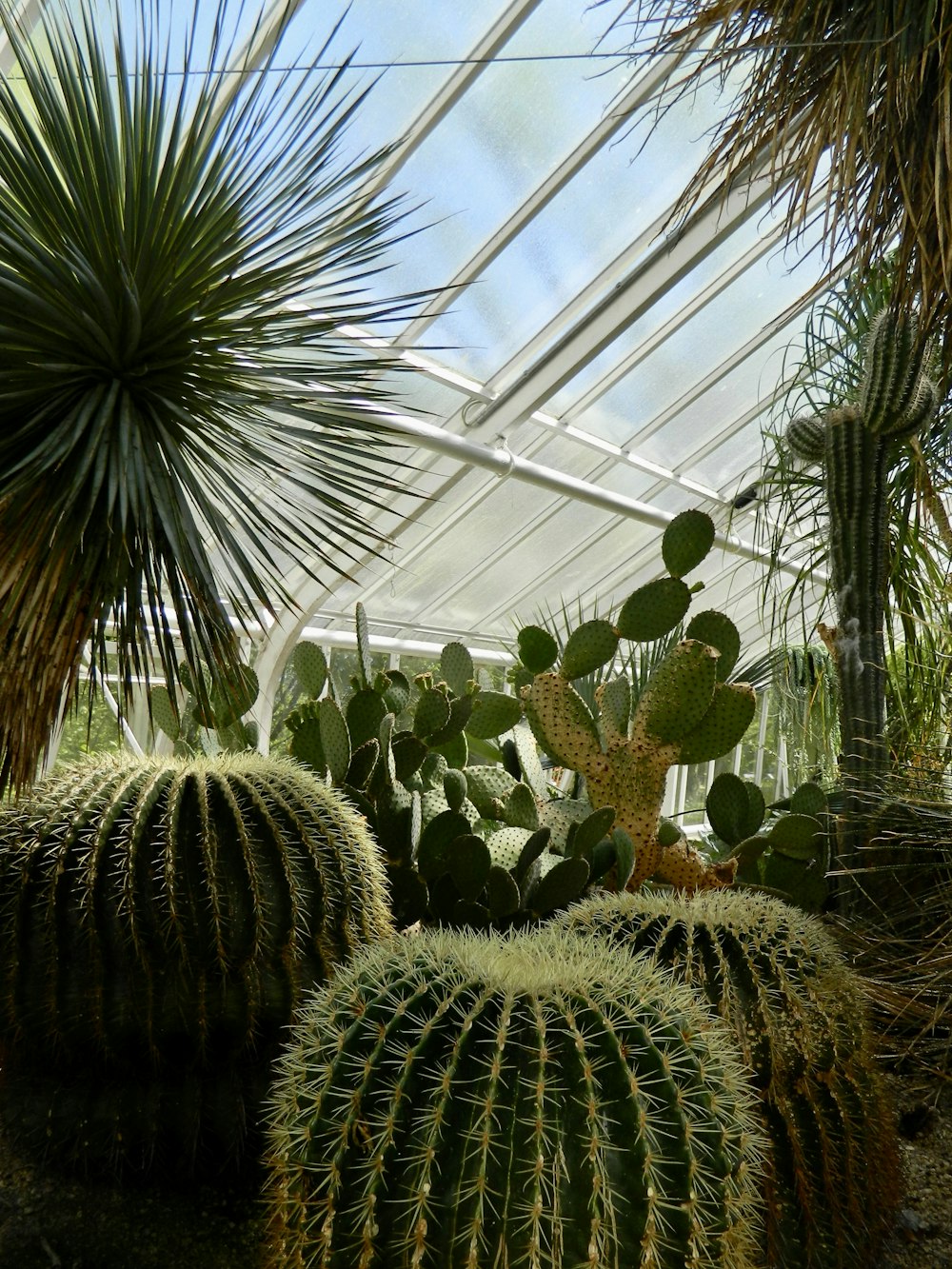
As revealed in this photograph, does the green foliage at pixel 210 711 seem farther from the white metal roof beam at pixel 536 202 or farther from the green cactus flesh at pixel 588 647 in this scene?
the white metal roof beam at pixel 536 202

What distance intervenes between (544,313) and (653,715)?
10.5 feet

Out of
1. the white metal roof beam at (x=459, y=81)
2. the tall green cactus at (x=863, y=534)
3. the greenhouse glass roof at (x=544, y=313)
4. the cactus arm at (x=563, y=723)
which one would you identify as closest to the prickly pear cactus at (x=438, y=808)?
the cactus arm at (x=563, y=723)

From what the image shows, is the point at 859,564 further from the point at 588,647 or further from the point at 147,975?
the point at 147,975

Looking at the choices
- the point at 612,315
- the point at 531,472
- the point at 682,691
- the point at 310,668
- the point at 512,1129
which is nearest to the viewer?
the point at 512,1129

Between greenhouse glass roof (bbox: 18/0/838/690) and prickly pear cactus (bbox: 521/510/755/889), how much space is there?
14.1 inches

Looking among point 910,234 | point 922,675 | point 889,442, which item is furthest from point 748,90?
point 922,675

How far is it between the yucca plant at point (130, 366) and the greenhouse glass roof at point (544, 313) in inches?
26.4

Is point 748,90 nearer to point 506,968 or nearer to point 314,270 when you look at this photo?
point 314,270

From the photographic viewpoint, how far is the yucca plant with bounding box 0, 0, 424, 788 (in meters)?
1.95

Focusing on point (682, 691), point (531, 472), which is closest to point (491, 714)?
point (682, 691)

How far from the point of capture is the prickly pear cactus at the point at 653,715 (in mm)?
2922

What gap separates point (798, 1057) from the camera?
5.89 ft

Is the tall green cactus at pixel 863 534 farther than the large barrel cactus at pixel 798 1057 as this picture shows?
Yes

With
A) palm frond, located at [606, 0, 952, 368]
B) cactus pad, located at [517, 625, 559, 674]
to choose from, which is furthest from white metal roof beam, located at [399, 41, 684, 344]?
palm frond, located at [606, 0, 952, 368]
